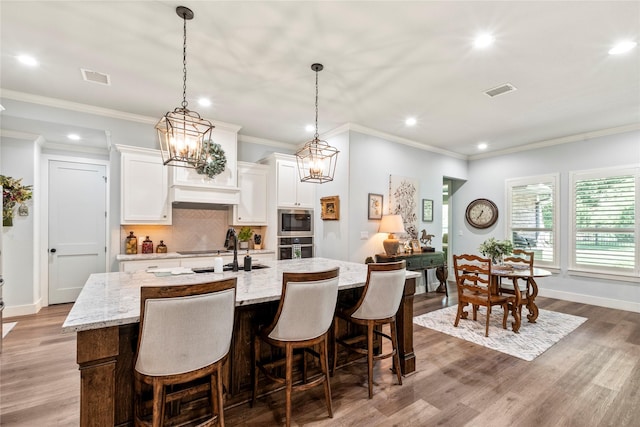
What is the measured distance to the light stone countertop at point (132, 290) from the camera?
4.82 feet

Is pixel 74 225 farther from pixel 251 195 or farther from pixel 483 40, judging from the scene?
pixel 483 40

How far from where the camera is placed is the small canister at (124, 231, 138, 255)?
425 centimetres

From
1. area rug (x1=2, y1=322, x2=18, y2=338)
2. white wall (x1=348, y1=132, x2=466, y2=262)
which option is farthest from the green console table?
area rug (x1=2, y1=322, x2=18, y2=338)

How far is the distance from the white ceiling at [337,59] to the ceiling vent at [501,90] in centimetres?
10

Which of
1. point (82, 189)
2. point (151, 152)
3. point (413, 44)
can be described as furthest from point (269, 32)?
point (82, 189)

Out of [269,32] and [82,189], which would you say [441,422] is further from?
[82,189]

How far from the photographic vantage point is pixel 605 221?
4875 mm

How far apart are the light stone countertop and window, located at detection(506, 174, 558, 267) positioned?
435cm

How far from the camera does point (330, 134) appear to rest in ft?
16.7

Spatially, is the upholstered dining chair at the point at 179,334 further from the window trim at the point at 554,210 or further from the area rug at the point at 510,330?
the window trim at the point at 554,210

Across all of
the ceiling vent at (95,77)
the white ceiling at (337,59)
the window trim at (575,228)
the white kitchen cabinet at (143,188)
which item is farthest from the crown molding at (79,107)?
the window trim at (575,228)

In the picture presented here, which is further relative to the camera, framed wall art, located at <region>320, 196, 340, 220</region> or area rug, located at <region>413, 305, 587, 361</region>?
framed wall art, located at <region>320, 196, 340, 220</region>

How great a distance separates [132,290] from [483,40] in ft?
11.1

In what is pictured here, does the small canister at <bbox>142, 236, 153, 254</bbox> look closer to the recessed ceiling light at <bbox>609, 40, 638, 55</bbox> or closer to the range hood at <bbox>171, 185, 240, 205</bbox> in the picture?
the range hood at <bbox>171, 185, 240, 205</bbox>
